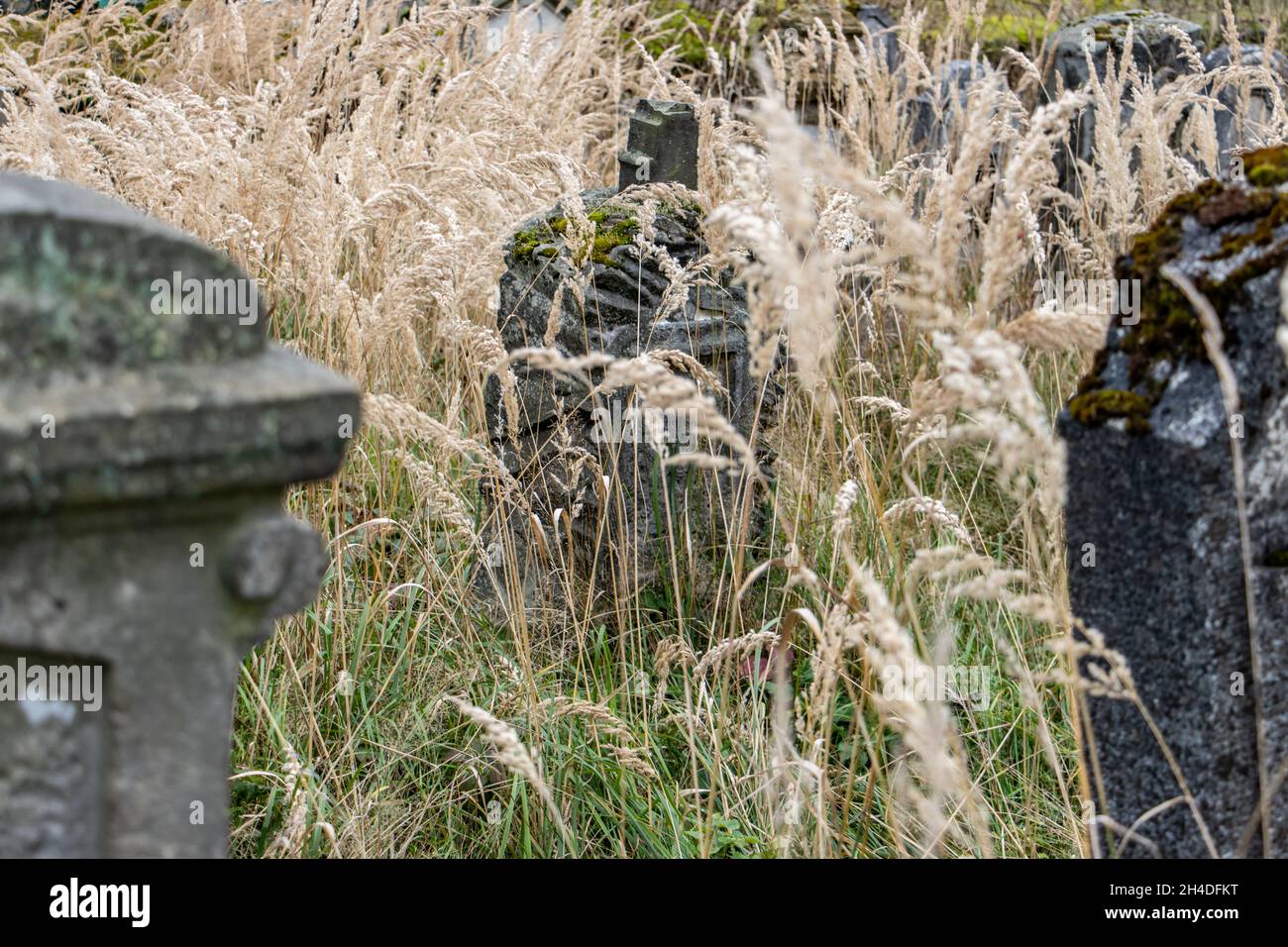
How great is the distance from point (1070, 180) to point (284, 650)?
13.5ft

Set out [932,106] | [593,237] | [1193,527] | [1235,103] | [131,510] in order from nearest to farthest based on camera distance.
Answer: [131,510], [1193,527], [593,237], [1235,103], [932,106]

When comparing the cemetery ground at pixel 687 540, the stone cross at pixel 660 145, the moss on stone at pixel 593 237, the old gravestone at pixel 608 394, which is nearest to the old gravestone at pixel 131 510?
the cemetery ground at pixel 687 540

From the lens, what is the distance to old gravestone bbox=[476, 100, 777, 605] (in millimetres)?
2812

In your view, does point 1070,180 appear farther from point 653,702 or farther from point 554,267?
point 653,702

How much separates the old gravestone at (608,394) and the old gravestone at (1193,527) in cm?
122

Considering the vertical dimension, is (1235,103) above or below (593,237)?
above

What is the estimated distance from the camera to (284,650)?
2.47 metres

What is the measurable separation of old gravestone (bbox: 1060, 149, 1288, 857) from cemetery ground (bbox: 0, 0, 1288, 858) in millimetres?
58

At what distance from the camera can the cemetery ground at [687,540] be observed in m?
1.53

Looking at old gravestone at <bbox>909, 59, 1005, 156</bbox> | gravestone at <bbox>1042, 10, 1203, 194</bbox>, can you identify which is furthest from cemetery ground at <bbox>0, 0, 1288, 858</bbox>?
gravestone at <bbox>1042, 10, 1203, 194</bbox>

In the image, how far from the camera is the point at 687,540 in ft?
8.95

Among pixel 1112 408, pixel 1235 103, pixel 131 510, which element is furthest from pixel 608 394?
pixel 1235 103

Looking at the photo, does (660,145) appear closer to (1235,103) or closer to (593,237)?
(593,237)

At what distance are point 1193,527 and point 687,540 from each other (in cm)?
136
